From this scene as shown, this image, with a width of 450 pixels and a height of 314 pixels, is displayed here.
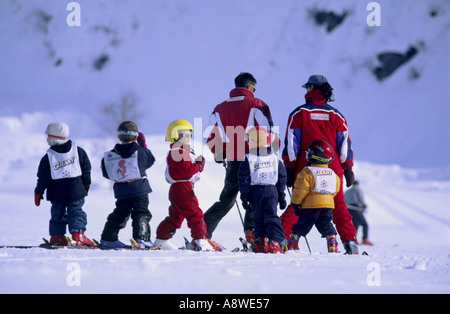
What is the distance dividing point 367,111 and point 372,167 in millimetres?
9612

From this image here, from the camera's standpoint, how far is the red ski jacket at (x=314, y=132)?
248 inches

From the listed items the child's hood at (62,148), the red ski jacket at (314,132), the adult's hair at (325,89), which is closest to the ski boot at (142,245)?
the child's hood at (62,148)

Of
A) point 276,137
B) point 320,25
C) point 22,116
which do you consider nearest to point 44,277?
point 276,137

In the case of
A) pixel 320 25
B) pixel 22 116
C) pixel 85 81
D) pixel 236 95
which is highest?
pixel 320 25

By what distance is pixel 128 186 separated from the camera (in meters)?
6.32

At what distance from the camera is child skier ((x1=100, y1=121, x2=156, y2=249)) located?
20.7ft

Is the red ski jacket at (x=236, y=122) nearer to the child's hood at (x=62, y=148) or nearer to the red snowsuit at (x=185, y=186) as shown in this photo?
the red snowsuit at (x=185, y=186)

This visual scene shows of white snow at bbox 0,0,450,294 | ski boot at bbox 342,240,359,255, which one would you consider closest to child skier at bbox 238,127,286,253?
ski boot at bbox 342,240,359,255

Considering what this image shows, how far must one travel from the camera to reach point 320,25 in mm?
41688

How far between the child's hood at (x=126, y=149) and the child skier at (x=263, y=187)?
1.20m

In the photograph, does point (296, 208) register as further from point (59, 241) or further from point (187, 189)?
point (59, 241)

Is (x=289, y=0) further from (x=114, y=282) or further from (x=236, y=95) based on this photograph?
(x=114, y=282)

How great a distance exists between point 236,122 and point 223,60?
3470cm
